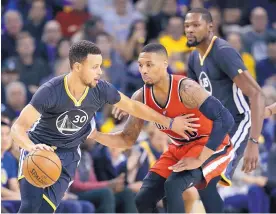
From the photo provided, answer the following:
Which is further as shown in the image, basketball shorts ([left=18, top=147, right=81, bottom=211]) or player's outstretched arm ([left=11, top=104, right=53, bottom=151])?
basketball shorts ([left=18, top=147, right=81, bottom=211])

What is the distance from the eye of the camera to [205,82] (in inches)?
296

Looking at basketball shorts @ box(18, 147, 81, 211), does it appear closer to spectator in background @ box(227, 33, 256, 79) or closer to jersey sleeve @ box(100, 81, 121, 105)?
jersey sleeve @ box(100, 81, 121, 105)

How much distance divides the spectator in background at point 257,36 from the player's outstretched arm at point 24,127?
22.6ft

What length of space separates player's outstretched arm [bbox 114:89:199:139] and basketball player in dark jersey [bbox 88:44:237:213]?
114mm

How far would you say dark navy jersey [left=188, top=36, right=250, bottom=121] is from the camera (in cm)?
730

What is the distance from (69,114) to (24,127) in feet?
1.63

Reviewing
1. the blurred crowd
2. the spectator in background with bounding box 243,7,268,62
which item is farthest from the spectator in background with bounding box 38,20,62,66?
the spectator in background with bounding box 243,7,268,62

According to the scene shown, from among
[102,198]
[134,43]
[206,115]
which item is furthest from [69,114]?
[134,43]

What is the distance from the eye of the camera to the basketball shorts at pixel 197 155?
22.9 ft

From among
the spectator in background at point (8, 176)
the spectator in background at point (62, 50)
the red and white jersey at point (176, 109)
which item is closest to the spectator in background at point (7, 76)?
the spectator in background at point (62, 50)

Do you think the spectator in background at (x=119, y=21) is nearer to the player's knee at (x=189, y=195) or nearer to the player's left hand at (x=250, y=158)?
the player's knee at (x=189, y=195)

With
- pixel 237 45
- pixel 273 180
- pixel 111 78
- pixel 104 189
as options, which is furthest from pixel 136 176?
pixel 237 45

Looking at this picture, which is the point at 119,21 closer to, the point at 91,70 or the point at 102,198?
the point at 102,198

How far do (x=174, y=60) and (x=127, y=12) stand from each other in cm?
150
